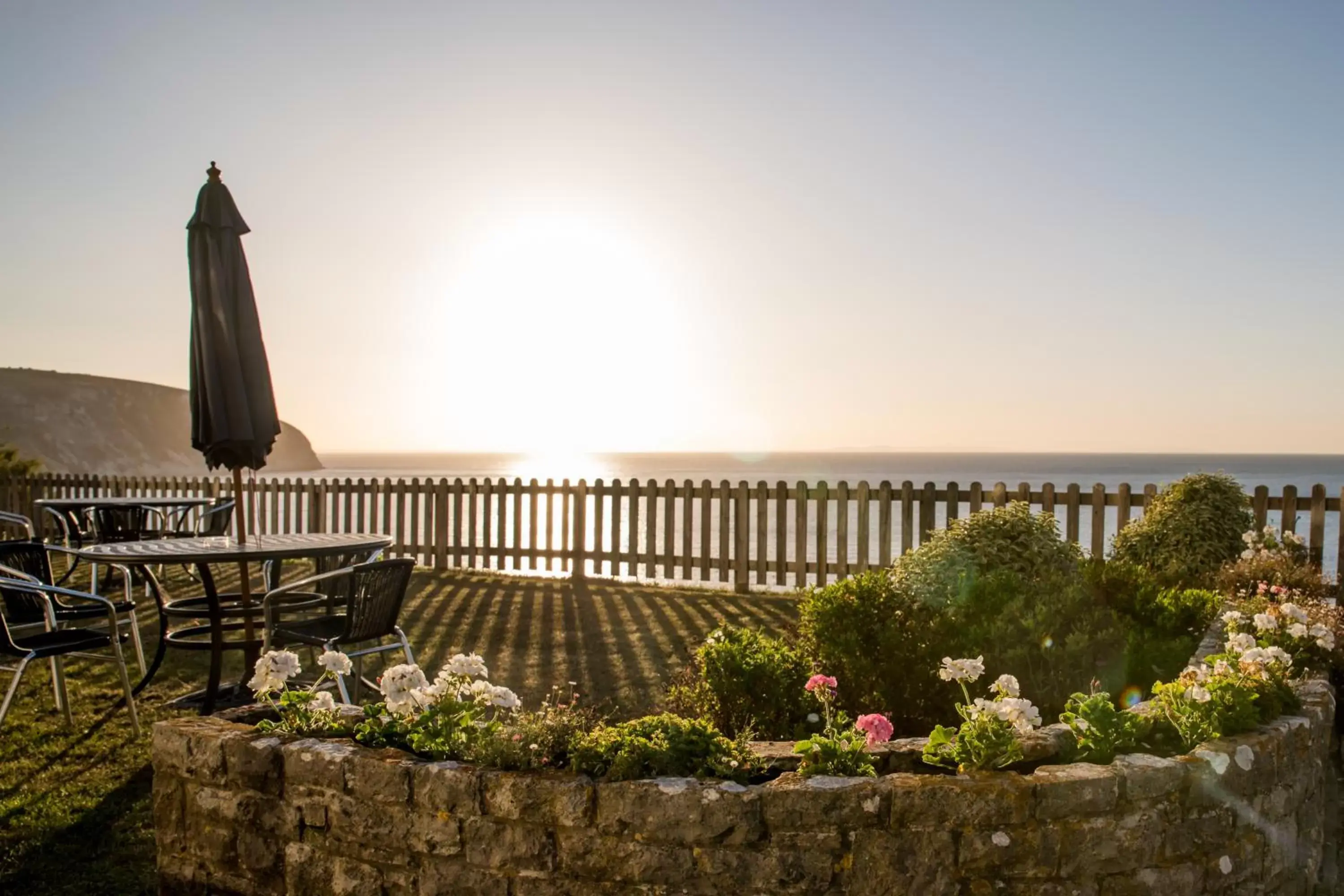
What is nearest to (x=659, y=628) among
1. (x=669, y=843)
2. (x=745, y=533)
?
(x=745, y=533)

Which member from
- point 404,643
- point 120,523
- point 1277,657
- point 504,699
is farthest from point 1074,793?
point 120,523

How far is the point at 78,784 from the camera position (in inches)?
170

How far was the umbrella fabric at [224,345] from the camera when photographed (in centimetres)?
549

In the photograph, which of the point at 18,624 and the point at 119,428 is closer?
the point at 18,624

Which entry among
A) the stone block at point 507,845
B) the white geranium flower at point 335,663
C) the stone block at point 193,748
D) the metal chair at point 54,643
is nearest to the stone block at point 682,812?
the stone block at point 507,845

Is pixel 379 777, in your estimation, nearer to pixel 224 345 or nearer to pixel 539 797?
pixel 539 797

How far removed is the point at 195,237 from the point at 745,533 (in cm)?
687

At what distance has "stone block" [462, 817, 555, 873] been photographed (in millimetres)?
2549

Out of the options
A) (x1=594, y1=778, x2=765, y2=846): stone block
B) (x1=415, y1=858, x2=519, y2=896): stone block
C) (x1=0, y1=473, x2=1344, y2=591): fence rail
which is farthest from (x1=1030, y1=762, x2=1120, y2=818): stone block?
(x1=0, y1=473, x2=1344, y2=591): fence rail

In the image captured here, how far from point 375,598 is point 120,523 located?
20.3ft

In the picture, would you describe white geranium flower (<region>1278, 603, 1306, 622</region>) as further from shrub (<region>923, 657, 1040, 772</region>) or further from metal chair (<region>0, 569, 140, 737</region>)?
metal chair (<region>0, 569, 140, 737</region>)

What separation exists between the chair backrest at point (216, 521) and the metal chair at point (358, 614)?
3953mm

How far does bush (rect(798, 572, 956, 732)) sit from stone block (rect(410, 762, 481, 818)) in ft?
8.43

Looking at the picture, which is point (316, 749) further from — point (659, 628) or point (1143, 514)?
point (1143, 514)
